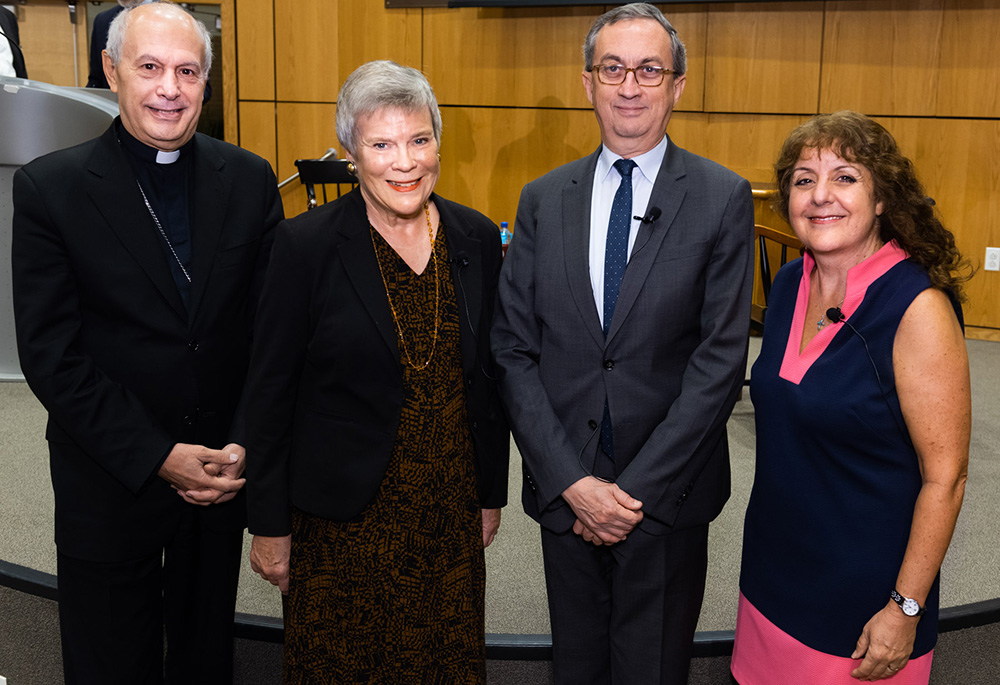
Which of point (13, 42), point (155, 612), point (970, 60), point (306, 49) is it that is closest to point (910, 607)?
point (155, 612)

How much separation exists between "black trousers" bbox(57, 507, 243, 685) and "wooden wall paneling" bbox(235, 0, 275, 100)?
579 cm

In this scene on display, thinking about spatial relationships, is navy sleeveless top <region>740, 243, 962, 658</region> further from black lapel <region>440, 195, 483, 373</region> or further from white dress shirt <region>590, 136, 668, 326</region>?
black lapel <region>440, 195, 483, 373</region>

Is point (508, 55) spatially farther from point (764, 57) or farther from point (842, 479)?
point (842, 479)

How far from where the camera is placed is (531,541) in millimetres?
3242

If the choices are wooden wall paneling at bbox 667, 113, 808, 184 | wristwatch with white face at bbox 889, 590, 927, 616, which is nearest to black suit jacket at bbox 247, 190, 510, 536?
wristwatch with white face at bbox 889, 590, 927, 616

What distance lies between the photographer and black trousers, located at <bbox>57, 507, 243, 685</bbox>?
1.92m

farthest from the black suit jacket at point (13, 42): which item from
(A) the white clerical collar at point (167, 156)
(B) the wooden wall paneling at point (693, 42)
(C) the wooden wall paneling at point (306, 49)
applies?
(B) the wooden wall paneling at point (693, 42)

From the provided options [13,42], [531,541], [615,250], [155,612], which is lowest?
[531,541]

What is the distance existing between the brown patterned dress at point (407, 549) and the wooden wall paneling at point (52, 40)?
825 centimetres

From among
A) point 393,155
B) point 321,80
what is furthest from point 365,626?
point 321,80

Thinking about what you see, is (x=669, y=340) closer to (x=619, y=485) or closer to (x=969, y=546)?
(x=619, y=485)

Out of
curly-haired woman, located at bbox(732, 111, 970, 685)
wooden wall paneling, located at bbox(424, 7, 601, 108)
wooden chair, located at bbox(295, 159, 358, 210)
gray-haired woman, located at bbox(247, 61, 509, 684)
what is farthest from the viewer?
wooden wall paneling, located at bbox(424, 7, 601, 108)

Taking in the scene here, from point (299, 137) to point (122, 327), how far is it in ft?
18.5

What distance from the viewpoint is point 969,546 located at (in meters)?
3.14
